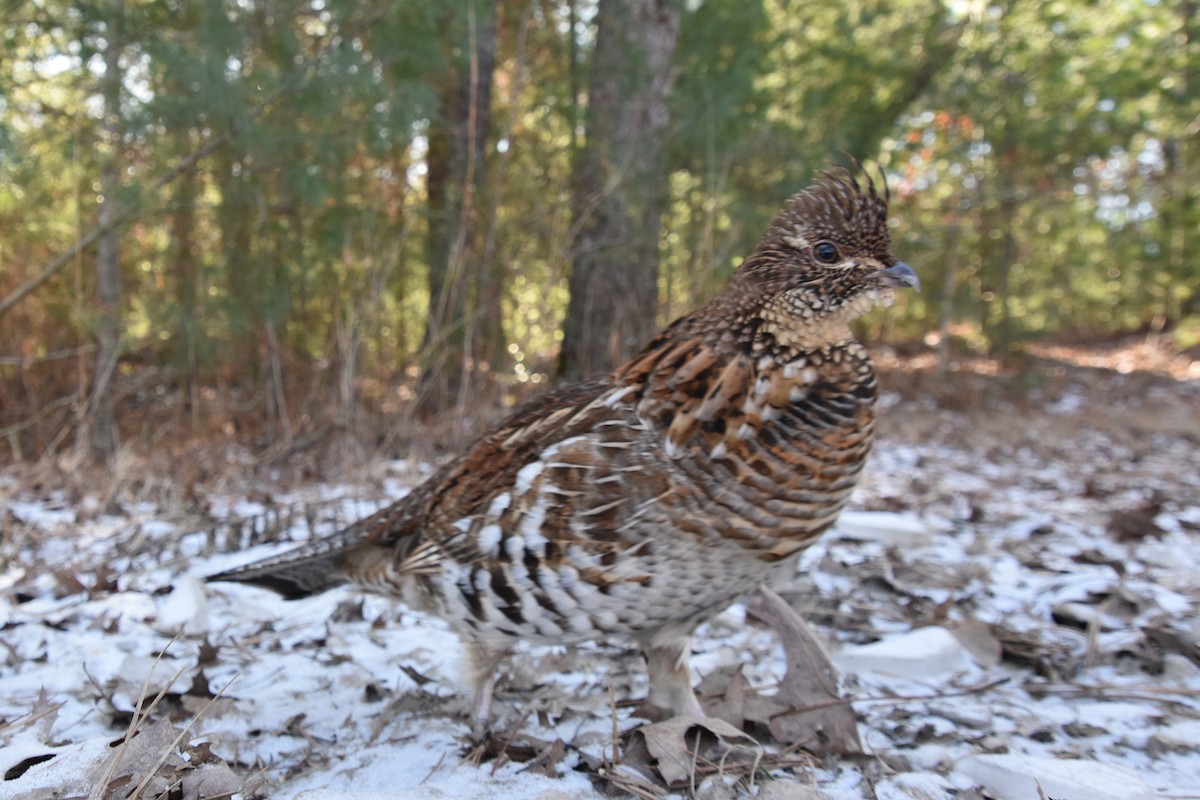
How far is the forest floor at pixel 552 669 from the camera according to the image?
6.14 feet

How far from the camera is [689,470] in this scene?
197 cm

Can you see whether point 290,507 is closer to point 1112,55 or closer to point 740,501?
point 740,501

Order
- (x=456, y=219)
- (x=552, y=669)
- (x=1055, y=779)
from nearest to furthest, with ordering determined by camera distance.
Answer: (x=1055, y=779)
(x=552, y=669)
(x=456, y=219)

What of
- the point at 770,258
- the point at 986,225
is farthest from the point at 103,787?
the point at 986,225

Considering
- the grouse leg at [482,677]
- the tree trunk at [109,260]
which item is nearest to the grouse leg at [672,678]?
the grouse leg at [482,677]

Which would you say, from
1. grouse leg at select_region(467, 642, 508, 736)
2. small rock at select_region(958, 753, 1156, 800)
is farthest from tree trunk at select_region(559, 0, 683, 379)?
small rock at select_region(958, 753, 1156, 800)

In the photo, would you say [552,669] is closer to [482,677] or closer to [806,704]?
[482,677]

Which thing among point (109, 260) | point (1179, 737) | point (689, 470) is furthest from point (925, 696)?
point (109, 260)

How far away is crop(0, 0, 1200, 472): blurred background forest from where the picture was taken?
497 cm

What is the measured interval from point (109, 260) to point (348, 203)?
1.57 meters

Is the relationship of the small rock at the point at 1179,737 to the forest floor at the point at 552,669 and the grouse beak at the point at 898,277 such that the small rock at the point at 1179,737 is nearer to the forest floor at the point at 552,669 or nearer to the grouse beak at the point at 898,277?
the forest floor at the point at 552,669

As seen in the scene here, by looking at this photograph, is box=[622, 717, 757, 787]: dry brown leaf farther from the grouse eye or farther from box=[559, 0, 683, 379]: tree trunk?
box=[559, 0, 683, 379]: tree trunk

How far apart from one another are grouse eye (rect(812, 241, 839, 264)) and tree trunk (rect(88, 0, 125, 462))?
4.10 metres

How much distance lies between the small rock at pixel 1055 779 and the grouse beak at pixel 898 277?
1128 millimetres
